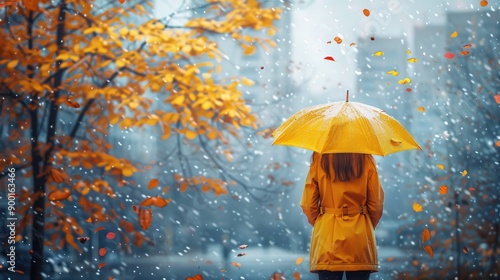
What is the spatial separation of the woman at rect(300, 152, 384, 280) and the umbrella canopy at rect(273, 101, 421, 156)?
85 mm

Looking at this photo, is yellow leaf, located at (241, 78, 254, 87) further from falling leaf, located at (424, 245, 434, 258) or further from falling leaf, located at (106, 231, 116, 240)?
falling leaf, located at (424, 245, 434, 258)

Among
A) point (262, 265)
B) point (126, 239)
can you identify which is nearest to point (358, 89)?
point (262, 265)

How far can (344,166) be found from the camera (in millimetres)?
3107

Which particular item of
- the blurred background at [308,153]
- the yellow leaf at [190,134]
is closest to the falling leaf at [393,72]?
the blurred background at [308,153]

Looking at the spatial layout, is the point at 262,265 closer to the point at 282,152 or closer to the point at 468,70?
the point at 282,152

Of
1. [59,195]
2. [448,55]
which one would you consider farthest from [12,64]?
[448,55]

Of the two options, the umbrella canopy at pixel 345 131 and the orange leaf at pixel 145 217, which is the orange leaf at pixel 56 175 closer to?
the orange leaf at pixel 145 217

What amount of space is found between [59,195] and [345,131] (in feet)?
11.7

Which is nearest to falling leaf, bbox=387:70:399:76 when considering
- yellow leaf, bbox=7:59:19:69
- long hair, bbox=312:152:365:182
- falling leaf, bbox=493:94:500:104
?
falling leaf, bbox=493:94:500:104

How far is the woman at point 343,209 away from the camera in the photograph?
311 cm

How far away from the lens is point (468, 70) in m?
6.35

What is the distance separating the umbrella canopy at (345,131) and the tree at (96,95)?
2.61 m

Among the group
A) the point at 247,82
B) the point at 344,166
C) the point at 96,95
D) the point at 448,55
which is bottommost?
the point at 344,166

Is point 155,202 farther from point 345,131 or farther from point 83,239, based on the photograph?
point 345,131
